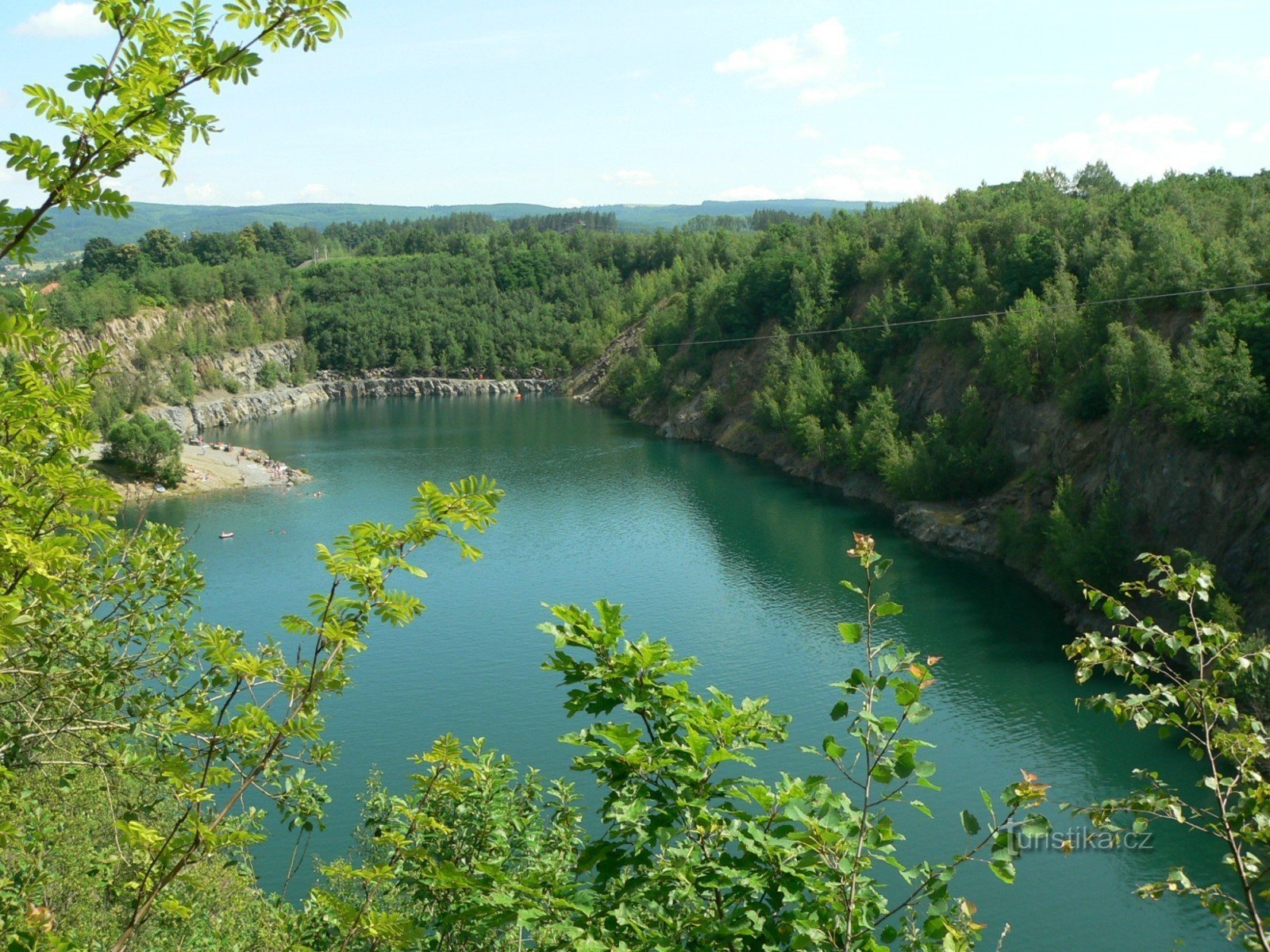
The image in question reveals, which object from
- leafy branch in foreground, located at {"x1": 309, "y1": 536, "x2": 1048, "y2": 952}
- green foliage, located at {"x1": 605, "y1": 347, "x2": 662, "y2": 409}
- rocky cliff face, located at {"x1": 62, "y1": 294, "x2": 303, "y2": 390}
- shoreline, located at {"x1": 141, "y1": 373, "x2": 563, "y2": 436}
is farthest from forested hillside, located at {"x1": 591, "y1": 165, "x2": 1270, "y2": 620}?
rocky cliff face, located at {"x1": 62, "y1": 294, "x2": 303, "y2": 390}

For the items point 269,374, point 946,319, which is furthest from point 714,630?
point 269,374

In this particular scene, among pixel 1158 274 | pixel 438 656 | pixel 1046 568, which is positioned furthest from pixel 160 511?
pixel 1158 274

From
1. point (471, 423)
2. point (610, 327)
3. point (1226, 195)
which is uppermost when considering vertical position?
point (1226, 195)

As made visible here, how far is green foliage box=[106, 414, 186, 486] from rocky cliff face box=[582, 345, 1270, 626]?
25.5 m

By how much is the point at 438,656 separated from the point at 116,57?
2215 cm

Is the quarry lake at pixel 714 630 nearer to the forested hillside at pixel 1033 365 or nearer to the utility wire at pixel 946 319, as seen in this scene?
the forested hillside at pixel 1033 365

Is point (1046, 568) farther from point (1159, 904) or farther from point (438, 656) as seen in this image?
point (438, 656)

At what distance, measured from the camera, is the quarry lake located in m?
16.1

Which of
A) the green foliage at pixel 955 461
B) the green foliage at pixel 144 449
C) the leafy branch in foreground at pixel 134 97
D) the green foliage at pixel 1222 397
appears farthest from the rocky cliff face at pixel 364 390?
the leafy branch in foreground at pixel 134 97

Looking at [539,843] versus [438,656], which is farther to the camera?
[438,656]

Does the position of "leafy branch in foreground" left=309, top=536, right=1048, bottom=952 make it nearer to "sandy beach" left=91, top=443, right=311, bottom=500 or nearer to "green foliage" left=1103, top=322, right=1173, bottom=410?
"green foliage" left=1103, top=322, right=1173, bottom=410

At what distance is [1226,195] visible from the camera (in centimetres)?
3359

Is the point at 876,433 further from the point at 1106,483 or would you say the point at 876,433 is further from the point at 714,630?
the point at 714,630

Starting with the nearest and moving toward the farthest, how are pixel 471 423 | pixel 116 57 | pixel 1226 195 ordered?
pixel 116 57 → pixel 1226 195 → pixel 471 423
